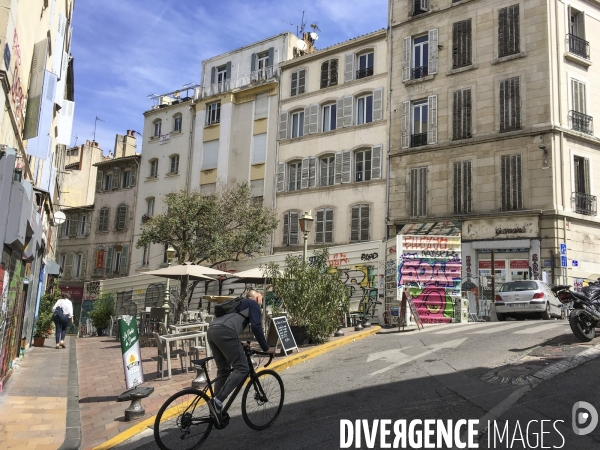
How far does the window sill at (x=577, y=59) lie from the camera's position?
75.4ft

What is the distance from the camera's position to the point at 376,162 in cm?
2620

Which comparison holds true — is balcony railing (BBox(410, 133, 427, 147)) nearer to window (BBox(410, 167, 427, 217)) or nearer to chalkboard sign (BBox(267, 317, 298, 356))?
window (BBox(410, 167, 427, 217))

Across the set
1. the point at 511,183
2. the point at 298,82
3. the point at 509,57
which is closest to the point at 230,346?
the point at 511,183

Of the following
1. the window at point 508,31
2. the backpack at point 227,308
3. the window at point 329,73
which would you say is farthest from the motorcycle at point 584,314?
the window at point 329,73

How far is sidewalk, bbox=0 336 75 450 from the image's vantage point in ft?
20.8

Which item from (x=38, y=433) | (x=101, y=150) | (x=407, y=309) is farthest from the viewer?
(x=101, y=150)

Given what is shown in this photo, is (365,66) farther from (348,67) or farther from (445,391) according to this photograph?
(445,391)

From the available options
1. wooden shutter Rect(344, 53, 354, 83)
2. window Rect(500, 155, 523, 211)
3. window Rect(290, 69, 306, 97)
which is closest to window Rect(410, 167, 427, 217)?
window Rect(500, 155, 523, 211)

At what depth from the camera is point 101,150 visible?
147 feet

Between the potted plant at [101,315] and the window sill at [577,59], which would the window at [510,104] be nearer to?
the window sill at [577,59]

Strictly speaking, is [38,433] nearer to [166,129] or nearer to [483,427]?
[483,427]

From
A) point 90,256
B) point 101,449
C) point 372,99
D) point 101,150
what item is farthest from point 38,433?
point 101,150

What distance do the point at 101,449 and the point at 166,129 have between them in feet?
104

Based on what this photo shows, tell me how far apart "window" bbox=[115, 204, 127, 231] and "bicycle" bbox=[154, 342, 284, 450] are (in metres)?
32.1
